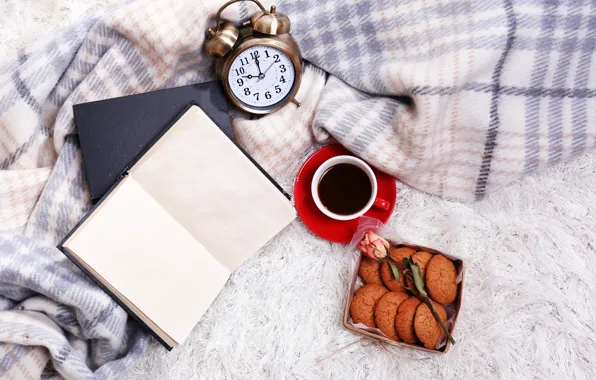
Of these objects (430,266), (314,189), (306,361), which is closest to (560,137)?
(430,266)

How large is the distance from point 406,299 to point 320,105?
359 mm

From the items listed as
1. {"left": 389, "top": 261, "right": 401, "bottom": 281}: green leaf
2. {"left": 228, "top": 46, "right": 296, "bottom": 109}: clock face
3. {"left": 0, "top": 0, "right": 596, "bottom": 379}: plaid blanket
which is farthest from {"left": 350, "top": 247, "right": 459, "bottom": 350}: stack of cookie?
{"left": 228, "top": 46, "right": 296, "bottom": 109}: clock face

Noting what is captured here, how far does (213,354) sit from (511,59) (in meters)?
0.71

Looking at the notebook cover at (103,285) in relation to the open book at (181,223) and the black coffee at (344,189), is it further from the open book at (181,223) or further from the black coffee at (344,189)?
the black coffee at (344,189)

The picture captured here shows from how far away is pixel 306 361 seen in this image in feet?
2.94

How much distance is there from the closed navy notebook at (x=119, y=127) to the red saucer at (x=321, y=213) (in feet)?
0.49

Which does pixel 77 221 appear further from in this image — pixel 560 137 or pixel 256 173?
pixel 560 137

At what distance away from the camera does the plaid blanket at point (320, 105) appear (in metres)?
0.83

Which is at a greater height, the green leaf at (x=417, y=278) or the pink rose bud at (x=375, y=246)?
the pink rose bud at (x=375, y=246)

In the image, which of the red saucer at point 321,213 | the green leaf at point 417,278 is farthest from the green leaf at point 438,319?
the red saucer at point 321,213

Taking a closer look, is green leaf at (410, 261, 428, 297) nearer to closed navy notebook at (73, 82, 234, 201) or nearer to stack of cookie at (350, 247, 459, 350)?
stack of cookie at (350, 247, 459, 350)

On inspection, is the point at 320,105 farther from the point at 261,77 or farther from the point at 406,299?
the point at 406,299

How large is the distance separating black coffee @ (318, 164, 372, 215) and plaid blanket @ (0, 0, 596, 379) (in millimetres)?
40

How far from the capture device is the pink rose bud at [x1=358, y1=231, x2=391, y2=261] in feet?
2.73
